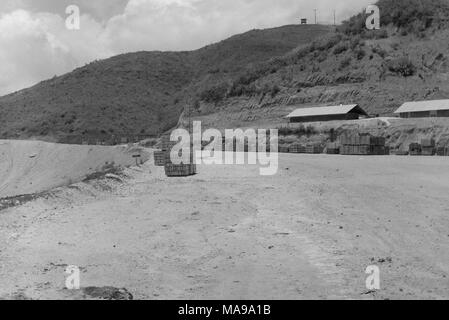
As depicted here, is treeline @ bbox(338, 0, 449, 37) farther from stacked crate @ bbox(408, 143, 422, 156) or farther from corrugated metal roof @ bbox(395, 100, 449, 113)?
stacked crate @ bbox(408, 143, 422, 156)

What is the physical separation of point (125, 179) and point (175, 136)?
3429 centimetres

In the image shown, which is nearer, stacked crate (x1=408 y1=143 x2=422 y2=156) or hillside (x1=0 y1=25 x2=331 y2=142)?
stacked crate (x1=408 y1=143 x2=422 y2=156)

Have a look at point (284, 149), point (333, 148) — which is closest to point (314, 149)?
point (333, 148)

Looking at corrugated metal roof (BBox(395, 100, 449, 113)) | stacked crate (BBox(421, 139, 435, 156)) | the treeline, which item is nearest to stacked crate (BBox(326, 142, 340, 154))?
stacked crate (BBox(421, 139, 435, 156))

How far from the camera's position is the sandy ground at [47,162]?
43281 millimetres

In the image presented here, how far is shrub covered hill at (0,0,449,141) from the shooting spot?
2057 inches

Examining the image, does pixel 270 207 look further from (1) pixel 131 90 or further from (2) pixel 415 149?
(1) pixel 131 90

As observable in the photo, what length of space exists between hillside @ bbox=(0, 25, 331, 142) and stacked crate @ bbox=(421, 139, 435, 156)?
5152 cm

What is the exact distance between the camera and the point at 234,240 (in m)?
10.8

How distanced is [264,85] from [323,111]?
1565cm

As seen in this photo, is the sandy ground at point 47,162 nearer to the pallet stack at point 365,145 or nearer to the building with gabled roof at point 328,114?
the building with gabled roof at point 328,114

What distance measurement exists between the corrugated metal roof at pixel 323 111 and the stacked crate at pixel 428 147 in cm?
1375
